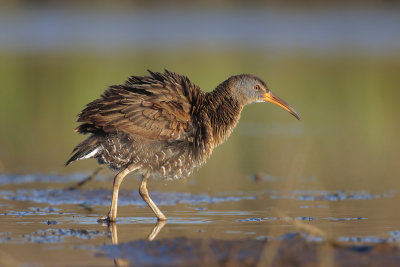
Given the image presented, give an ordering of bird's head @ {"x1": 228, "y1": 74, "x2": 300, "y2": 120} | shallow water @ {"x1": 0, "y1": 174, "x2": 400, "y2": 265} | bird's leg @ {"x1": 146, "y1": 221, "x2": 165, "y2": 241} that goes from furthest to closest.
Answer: bird's head @ {"x1": 228, "y1": 74, "x2": 300, "y2": 120}, bird's leg @ {"x1": 146, "y1": 221, "x2": 165, "y2": 241}, shallow water @ {"x1": 0, "y1": 174, "x2": 400, "y2": 265}

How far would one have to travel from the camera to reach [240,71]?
936 inches

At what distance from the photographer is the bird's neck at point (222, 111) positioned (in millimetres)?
9406

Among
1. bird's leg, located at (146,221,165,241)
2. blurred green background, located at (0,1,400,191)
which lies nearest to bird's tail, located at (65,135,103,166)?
bird's leg, located at (146,221,165,241)

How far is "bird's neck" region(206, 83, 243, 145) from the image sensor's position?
9406 millimetres

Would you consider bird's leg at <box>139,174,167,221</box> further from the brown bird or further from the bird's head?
the bird's head

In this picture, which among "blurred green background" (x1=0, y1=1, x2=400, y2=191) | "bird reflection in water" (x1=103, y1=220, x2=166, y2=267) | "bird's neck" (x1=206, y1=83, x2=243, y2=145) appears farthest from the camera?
"blurred green background" (x1=0, y1=1, x2=400, y2=191)

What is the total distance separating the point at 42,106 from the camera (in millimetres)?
19219

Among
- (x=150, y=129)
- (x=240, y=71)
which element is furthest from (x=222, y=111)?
(x=240, y=71)

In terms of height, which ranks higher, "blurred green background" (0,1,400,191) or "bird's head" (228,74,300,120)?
"blurred green background" (0,1,400,191)

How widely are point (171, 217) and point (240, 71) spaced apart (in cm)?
1495

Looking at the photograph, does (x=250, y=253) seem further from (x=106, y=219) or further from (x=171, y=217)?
(x=106, y=219)

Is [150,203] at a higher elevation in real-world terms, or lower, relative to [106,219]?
higher

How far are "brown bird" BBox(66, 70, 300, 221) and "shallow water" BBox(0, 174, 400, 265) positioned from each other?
1.90ft

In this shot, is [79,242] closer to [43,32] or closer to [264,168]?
[264,168]
